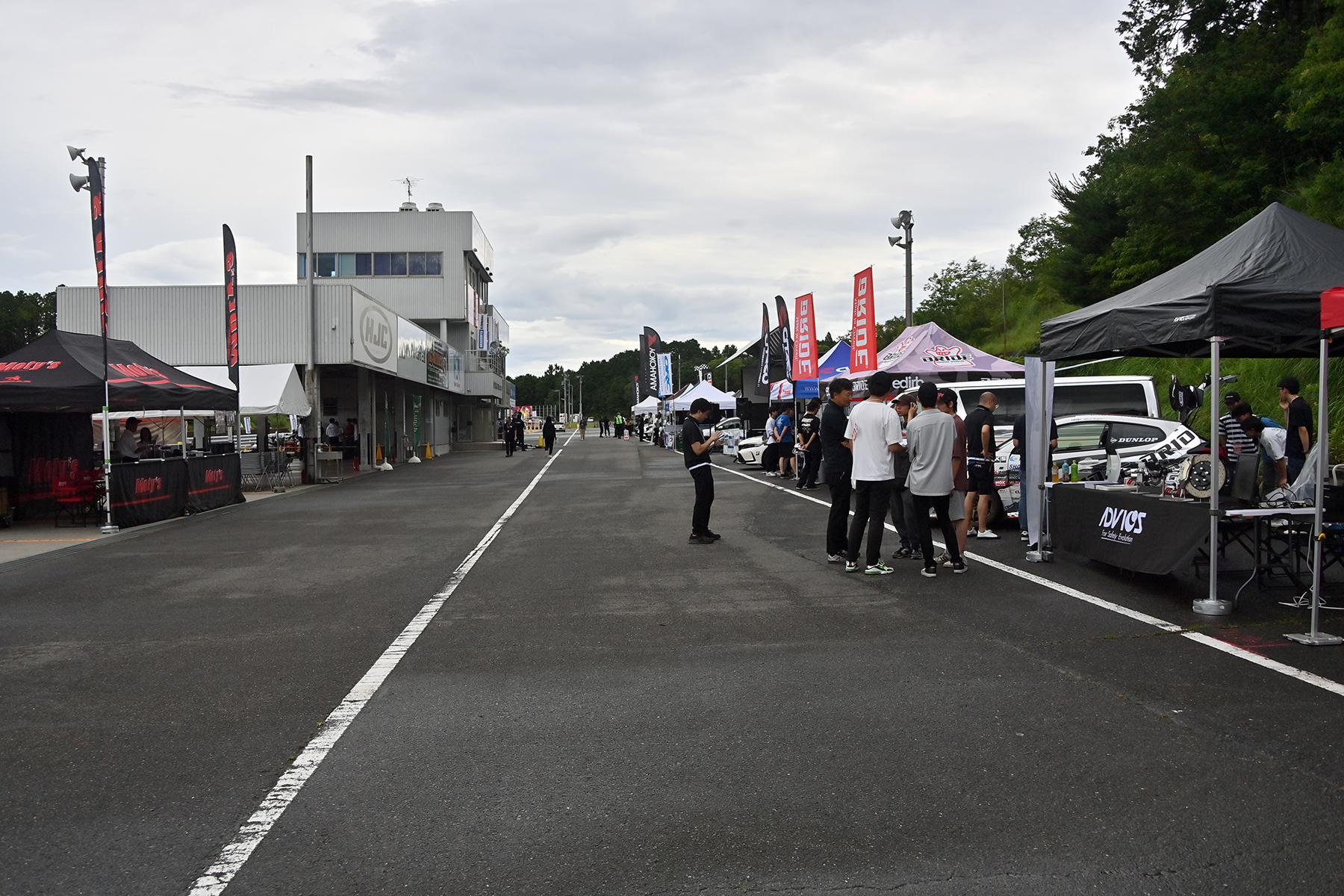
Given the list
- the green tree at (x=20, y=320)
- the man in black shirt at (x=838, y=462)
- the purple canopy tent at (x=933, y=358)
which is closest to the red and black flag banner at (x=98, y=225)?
the man in black shirt at (x=838, y=462)

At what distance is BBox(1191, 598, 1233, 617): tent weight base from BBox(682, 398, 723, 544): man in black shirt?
18.6 ft

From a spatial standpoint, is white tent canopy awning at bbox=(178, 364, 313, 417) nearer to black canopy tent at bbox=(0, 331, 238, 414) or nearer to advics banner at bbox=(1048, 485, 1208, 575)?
black canopy tent at bbox=(0, 331, 238, 414)

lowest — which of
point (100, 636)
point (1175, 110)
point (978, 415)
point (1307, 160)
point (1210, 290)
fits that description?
point (100, 636)

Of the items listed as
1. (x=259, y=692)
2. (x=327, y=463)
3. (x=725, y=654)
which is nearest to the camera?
(x=259, y=692)

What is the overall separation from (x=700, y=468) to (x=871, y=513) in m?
2.91

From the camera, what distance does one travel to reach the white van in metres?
15.7

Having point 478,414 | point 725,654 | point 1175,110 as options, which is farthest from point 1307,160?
point 478,414

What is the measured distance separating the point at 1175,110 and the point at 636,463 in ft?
63.5

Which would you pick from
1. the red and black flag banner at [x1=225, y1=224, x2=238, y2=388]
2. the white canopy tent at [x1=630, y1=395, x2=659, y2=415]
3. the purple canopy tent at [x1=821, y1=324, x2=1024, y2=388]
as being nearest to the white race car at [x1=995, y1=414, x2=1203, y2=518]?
the purple canopy tent at [x1=821, y1=324, x2=1024, y2=388]

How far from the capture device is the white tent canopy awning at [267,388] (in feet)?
77.3

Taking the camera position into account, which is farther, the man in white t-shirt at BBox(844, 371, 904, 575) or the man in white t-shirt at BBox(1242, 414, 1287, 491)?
the man in white t-shirt at BBox(1242, 414, 1287, 491)

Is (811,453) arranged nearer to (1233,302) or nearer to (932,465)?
(932,465)

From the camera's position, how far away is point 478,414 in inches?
2741

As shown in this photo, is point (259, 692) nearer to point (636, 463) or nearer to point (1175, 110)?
point (636, 463)
